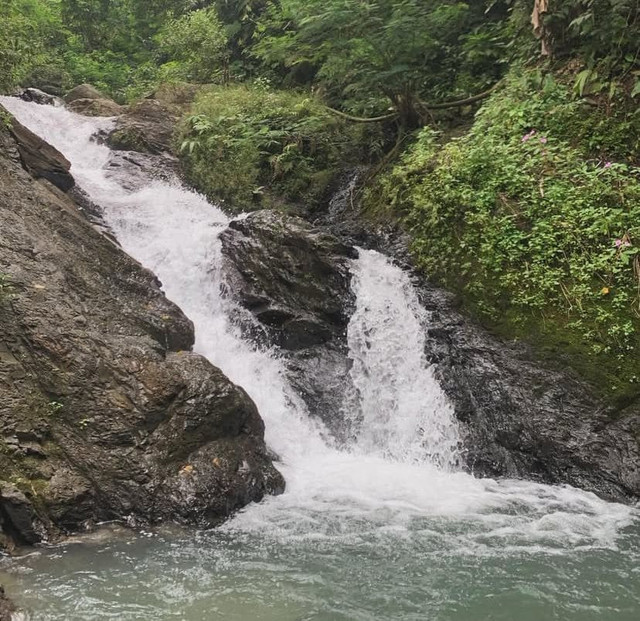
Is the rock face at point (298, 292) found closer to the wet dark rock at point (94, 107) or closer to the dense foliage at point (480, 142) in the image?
the dense foliage at point (480, 142)

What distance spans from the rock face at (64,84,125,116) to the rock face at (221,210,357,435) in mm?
10527

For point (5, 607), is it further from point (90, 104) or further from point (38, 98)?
point (38, 98)

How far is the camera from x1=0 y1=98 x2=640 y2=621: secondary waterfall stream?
16.1 ft

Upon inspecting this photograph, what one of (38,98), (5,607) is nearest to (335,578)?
(5,607)

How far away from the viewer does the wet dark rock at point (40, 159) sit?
10.6 meters

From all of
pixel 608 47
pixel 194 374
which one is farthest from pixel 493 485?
A: pixel 608 47

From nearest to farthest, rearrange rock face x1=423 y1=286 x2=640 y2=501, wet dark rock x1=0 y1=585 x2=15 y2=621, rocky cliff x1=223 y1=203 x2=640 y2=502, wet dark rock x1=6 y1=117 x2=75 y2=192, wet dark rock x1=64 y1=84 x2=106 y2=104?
wet dark rock x1=0 y1=585 x2=15 y2=621
rock face x1=423 y1=286 x2=640 y2=501
rocky cliff x1=223 y1=203 x2=640 y2=502
wet dark rock x1=6 y1=117 x2=75 y2=192
wet dark rock x1=64 y1=84 x2=106 y2=104

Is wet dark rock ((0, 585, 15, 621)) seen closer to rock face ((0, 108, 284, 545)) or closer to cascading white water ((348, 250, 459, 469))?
rock face ((0, 108, 284, 545))

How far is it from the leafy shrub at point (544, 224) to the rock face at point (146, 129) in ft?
28.1

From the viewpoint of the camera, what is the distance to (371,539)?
6102 millimetres

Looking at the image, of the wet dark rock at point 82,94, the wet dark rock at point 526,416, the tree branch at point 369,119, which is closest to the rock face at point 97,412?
the wet dark rock at point 526,416

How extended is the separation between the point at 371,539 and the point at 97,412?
350cm

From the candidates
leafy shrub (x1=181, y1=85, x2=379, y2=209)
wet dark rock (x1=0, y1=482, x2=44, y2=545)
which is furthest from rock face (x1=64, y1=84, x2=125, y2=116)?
wet dark rock (x1=0, y1=482, x2=44, y2=545)

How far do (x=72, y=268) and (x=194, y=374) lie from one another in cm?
257
